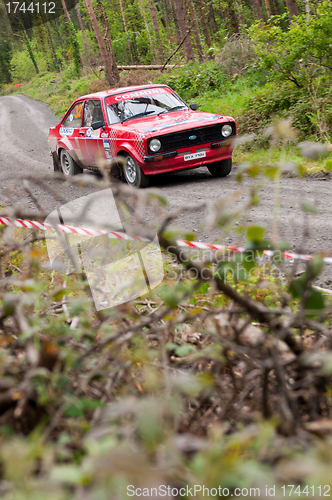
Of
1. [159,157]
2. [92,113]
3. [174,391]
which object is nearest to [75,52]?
[92,113]

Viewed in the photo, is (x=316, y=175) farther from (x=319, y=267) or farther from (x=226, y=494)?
(x=226, y=494)

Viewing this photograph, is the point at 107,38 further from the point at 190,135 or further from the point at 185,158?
the point at 185,158

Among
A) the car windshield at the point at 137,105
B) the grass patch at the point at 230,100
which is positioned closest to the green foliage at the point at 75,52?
the grass patch at the point at 230,100

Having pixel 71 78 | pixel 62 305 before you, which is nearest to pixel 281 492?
pixel 62 305

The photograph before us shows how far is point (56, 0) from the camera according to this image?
44.1 m

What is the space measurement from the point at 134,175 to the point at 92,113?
198cm

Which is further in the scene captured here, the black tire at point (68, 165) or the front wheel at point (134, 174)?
the black tire at point (68, 165)

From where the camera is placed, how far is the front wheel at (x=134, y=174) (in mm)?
7633

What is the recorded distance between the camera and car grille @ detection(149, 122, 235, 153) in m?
7.46

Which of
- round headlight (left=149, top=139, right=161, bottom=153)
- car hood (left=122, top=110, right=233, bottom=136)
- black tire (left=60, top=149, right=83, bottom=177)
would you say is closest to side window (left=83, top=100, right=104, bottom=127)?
car hood (left=122, top=110, right=233, bottom=136)

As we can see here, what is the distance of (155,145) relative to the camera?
736 cm

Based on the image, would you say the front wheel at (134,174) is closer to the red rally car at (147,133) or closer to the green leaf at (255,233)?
the red rally car at (147,133)

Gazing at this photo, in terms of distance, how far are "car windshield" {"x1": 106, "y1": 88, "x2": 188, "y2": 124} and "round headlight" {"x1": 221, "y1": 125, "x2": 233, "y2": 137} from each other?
1.31m

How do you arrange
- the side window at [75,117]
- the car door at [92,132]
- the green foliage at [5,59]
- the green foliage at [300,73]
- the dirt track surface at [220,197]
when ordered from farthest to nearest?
the green foliage at [5,59]
the side window at [75,117]
the green foliage at [300,73]
the car door at [92,132]
the dirt track surface at [220,197]
